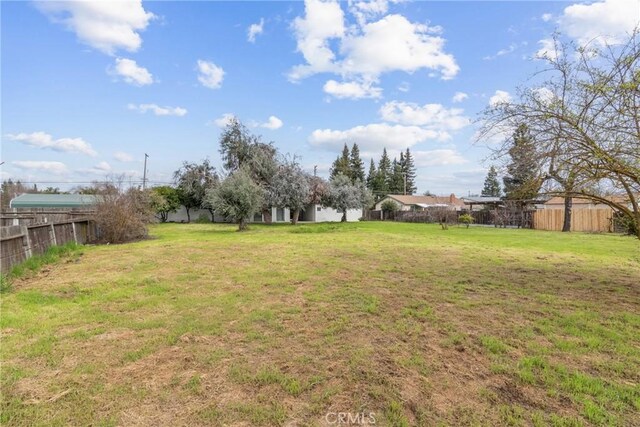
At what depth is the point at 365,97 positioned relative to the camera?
56.7 feet

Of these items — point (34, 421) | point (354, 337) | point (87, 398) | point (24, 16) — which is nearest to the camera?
point (34, 421)

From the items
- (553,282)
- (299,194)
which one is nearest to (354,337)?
(553,282)

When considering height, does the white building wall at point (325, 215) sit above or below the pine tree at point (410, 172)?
below

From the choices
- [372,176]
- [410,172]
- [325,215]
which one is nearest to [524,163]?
[325,215]

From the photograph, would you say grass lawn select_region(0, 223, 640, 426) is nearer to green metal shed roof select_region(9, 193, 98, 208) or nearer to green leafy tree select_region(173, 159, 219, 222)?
green leafy tree select_region(173, 159, 219, 222)

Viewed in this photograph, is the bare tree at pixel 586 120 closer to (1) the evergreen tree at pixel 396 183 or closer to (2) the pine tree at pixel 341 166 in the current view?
(2) the pine tree at pixel 341 166

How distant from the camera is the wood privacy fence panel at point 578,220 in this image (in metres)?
20.4

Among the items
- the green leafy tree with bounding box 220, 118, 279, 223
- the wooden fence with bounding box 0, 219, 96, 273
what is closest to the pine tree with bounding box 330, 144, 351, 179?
the green leafy tree with bounding box 220, 118, 279, 223

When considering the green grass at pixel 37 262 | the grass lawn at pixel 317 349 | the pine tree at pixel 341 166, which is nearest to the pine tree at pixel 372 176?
the pine tree at pixel 341 166

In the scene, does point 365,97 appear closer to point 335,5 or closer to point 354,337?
point 335,5

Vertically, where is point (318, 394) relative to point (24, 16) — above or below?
below

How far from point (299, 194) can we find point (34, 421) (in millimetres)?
20123

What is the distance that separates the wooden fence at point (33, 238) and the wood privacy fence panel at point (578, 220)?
25.6 m

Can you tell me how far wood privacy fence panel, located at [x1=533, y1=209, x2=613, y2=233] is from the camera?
2036 centimetres
